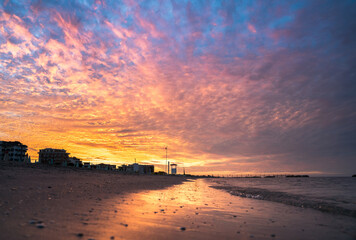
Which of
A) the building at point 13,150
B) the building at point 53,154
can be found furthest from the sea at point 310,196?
the building at point 53,154

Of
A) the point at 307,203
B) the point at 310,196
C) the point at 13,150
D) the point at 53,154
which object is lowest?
the point at 310,196

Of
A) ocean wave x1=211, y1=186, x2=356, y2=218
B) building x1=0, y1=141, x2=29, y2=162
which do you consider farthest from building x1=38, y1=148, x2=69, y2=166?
ocean wave x1=211, y1=186, x2=356, y2=218

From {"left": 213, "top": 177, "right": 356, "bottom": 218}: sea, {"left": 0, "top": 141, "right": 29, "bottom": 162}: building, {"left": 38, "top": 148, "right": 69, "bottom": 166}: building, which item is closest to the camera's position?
{"left": 213, "top": 177, "right": 356, "bottom": 218}: sea

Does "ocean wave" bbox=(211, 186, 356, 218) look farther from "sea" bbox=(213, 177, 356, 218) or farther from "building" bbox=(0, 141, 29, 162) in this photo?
"building" bbox=(0, 141, 29, 162)

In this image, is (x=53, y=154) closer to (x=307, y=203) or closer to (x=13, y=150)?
(x=13, y=150)

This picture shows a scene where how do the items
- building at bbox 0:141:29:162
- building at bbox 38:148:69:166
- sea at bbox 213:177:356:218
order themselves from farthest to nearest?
building at bbox 38:148:69:166 < building at bbox 0:141:29:162 < sea at bbox 213:177:356:218

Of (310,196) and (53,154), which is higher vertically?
(53,154)

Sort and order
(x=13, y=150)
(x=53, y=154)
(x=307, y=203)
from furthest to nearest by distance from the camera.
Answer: (x=53, y=154) < (x=13, y=150) < (x=307, y=203)

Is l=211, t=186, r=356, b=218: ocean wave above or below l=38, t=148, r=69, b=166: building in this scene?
below

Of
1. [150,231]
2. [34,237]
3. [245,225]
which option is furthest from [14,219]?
[245,225]

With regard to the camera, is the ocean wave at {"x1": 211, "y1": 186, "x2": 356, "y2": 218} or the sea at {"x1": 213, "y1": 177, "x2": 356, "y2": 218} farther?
the sea at {"x1": 213, "y1": 177, "x2": 356, "y2": 218}

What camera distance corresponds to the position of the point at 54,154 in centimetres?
14675

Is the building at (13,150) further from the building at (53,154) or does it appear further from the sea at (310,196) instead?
the sea at (310,196)

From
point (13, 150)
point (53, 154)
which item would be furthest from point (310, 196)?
point (53, 154)
